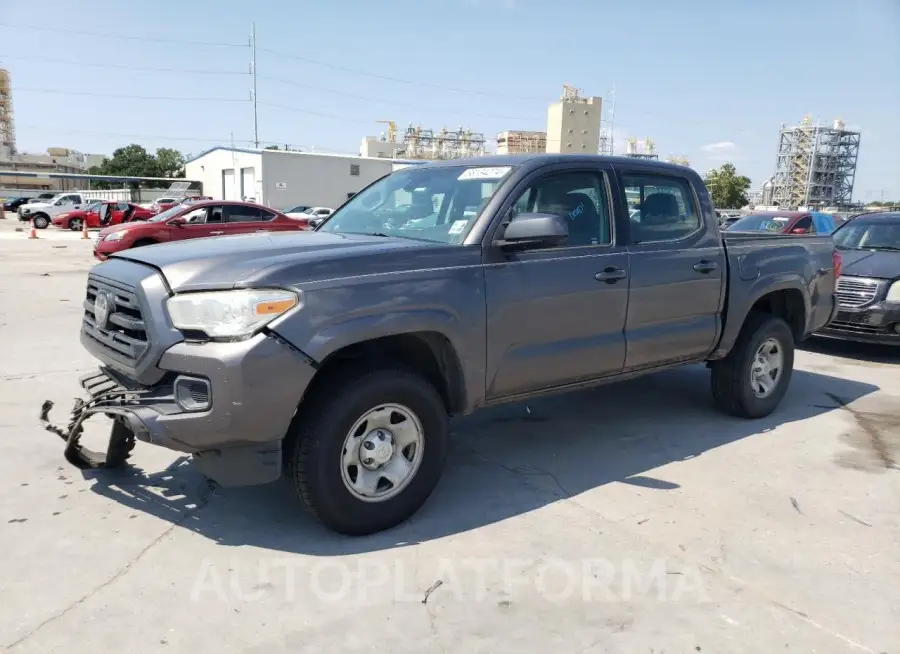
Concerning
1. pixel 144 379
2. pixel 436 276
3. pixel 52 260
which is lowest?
pixel 52 260

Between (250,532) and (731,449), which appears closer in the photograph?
(250,532)

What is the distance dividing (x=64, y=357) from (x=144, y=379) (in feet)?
14.7

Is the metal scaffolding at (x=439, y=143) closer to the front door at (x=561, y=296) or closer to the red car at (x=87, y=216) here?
the red car at (x=87, y=216)

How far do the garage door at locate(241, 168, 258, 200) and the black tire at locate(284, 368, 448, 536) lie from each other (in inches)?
1994

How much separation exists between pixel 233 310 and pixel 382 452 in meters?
1.04

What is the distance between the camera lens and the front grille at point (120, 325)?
10.6 ft

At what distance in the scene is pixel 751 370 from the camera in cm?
544

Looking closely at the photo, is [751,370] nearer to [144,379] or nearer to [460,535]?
[460,535]

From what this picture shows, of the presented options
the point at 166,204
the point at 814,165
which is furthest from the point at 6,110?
the point at 814,165

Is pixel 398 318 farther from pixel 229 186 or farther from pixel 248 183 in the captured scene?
pixel 229 186

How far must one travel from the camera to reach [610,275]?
4.29m

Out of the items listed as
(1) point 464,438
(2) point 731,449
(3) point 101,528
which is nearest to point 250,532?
(3) point 101,528

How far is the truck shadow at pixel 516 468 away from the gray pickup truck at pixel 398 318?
0.26 m

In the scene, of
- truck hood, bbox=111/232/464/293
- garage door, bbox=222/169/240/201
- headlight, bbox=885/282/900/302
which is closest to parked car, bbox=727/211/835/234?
headlight, bbox=885/282/900/302
